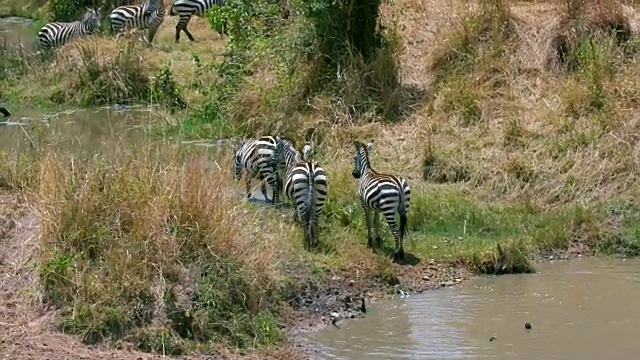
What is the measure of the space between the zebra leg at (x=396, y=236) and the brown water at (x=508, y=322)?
0.70m

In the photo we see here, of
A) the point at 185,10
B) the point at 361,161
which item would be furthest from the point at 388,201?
the point at 185,10

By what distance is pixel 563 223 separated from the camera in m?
12.2

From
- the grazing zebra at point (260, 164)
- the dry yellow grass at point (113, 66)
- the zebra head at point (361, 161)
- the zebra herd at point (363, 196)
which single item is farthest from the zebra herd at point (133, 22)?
the zebra herd at point (363, 196)

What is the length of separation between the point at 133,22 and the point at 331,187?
12.2 meters

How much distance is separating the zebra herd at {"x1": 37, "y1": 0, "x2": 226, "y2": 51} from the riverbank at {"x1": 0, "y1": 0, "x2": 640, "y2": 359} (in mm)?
2889

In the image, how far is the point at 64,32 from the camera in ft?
79.3

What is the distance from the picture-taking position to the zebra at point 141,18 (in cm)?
2431

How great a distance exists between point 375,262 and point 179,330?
8.62ft

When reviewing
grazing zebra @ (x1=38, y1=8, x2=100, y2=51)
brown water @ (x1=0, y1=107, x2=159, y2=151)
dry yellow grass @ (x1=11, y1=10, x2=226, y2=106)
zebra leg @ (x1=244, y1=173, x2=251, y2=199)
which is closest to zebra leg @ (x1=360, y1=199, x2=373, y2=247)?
zebra leg @ (x1=244, y1=173, x2=251, y2=199)

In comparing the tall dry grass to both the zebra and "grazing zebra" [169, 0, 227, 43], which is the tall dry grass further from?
the zebra

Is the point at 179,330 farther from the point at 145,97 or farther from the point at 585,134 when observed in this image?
the point at 145,97

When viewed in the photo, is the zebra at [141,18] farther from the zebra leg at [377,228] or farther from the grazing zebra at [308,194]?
the grazing zebra at [308,194]

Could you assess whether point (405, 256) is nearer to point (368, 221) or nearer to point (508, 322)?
point (368, 221)

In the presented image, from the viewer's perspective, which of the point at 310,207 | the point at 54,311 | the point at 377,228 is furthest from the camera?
the point at 377,228
